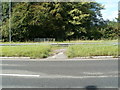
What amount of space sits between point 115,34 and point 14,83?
39.4 m

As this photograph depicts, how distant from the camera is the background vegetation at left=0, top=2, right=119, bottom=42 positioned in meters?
32.8

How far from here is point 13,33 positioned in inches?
1314

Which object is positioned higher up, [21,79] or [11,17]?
[11,17]

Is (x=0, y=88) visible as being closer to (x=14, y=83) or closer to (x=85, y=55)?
(x=14, y=83)

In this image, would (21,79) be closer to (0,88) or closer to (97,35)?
(0,88)

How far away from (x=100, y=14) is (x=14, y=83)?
38495 mm

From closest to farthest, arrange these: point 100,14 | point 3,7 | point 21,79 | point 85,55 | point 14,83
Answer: point 14,83
point 21,79
point 85,55
point 3,7
point 100,14

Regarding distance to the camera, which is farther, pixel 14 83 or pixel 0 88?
pixel 14 83

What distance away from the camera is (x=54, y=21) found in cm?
3538

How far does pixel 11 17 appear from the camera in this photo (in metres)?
33.8

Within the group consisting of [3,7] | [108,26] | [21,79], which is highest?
[3,7]

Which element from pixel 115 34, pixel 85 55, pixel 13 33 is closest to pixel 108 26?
pixel 115 34

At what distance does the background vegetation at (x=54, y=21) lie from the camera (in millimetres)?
32844

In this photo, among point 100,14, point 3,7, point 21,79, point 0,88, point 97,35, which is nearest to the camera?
point 0,88
